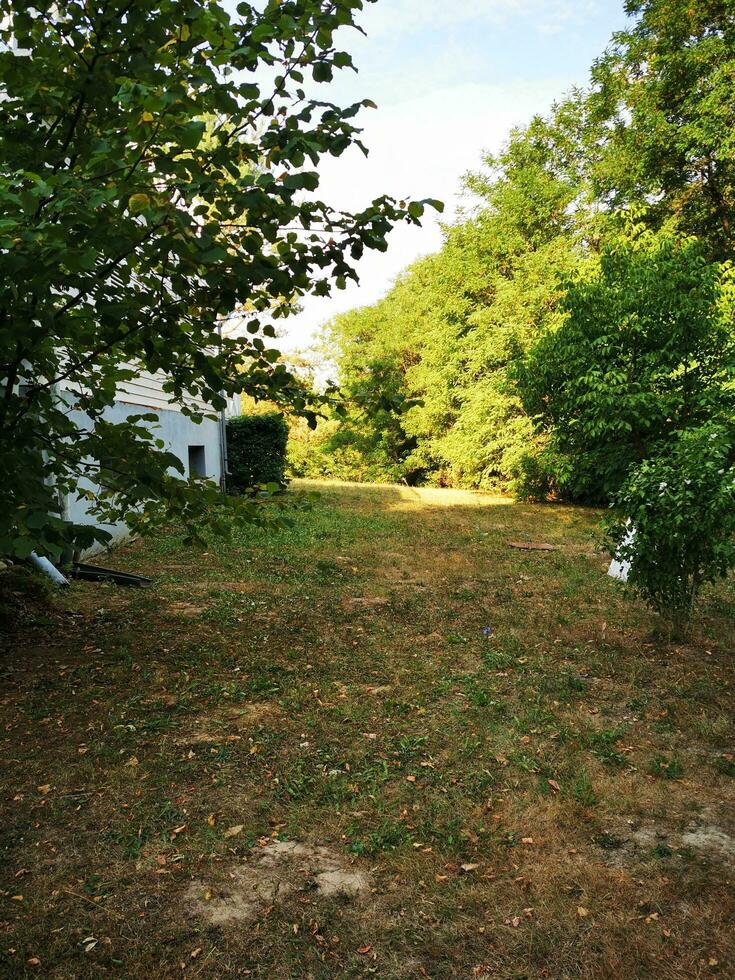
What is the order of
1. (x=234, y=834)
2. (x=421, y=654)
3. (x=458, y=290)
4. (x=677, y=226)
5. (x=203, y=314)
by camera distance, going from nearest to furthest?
(x=234, y=834) → (x=203, y=314) → (x=421, y=654) → (x=677, y=226) → (x=458, y=290)

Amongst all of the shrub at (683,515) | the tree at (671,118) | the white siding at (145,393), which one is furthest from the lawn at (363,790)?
the tree at (671,118)

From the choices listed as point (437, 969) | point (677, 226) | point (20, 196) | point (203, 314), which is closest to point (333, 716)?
point (437, 969)

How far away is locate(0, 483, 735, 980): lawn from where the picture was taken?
254 centimetres

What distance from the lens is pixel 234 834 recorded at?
3203 mm

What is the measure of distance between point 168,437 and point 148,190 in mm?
9248

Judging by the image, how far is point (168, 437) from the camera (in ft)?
37.9

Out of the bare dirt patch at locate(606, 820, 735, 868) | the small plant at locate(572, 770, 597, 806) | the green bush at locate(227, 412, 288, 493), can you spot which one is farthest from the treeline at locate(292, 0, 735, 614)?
the bare dirt patch at locate(606, 820, 735, 868)

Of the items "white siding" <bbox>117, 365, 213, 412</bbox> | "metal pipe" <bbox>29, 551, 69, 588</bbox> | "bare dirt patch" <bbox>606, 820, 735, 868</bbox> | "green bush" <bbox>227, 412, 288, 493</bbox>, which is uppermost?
"white siding" <bbox>117, 365, 213, 412</bbox>

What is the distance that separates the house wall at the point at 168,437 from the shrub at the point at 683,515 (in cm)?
394

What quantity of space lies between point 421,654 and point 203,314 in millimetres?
3590

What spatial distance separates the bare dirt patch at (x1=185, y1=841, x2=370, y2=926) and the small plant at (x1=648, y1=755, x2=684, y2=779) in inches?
75.8

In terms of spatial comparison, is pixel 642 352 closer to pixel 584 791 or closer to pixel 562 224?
pixel 584 791

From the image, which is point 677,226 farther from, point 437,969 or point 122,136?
point 437,969

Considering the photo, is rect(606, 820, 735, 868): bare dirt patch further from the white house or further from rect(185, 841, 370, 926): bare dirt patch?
the white house
